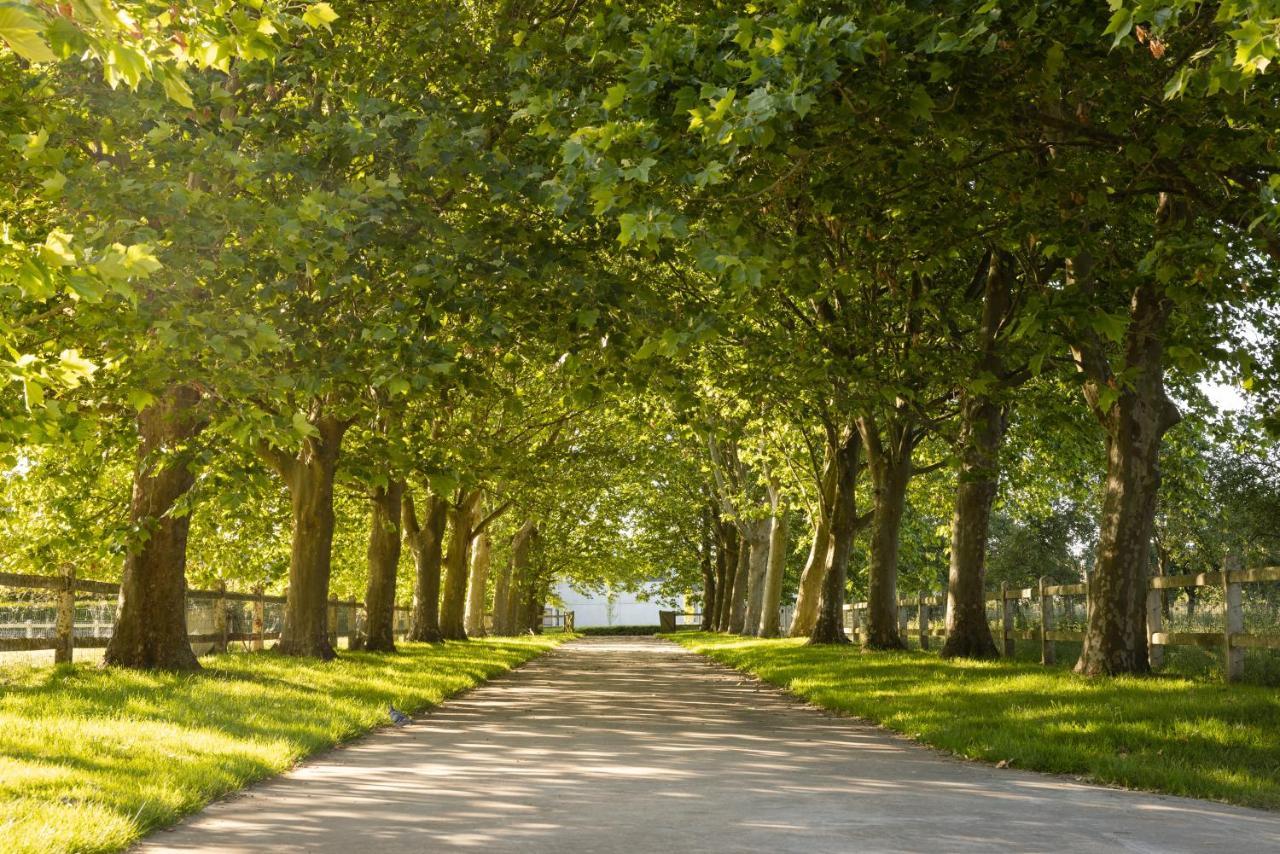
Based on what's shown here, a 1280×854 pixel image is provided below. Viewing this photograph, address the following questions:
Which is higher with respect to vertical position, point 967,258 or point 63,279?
point 967,258

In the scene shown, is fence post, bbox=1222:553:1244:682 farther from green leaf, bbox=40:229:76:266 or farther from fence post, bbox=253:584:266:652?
fence post, bbox=253:584:266:652

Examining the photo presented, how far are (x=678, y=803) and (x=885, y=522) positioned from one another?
17.4 metres

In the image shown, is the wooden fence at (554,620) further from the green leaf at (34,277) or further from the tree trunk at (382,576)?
the green leaf at (34,277)

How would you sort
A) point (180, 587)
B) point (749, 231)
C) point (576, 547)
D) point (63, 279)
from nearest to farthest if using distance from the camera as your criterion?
1. point (63, 279)
2. point (749, 231)
3. point (180, 587)
4. point (576, 547)

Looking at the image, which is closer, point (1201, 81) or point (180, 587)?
point (1201, 81)

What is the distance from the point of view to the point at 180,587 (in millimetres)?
16750

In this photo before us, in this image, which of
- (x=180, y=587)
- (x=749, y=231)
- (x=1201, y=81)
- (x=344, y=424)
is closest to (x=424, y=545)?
(x=344, y=424)

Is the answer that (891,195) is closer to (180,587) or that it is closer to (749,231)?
(749,231)

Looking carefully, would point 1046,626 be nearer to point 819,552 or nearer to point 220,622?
point 819,552

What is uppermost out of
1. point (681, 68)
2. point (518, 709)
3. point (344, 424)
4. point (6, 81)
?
point (6, 81)

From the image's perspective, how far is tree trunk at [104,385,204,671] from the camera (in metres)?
16.2

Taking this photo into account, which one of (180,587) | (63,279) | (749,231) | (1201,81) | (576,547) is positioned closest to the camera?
(63,279)

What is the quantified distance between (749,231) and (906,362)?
303 inches

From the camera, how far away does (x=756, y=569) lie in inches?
1625
